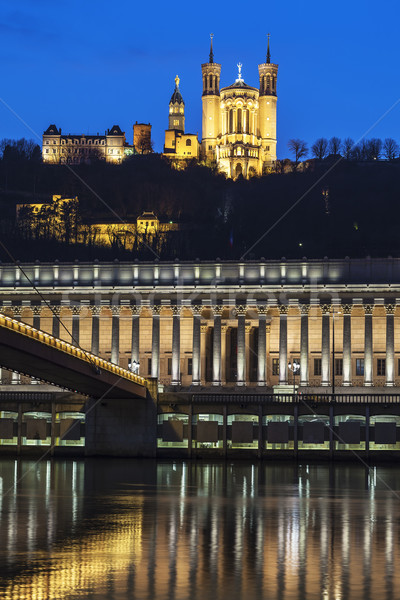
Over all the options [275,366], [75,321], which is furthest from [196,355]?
[75,321]

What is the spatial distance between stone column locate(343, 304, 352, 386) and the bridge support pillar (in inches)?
1576

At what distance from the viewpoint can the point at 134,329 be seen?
158375 millimetres

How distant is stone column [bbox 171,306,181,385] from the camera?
155 meters

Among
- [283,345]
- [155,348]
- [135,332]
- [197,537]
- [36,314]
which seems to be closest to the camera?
[197,537]

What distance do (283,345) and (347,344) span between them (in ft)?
26.5

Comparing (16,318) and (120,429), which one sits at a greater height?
(16,318)

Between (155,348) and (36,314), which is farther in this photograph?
(36,314)

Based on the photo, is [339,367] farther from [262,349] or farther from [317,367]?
[262,349]

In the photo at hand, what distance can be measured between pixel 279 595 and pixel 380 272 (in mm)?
116821

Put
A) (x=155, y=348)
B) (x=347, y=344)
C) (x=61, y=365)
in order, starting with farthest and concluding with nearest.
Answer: (x=155, y=348), (x=347, y=344), (x=61, y=365)

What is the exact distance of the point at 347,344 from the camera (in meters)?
153

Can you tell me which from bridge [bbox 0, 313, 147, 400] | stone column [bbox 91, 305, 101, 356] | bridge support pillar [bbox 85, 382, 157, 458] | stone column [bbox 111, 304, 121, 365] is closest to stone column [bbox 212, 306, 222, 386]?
stone column [bbox 111, 304, 121, 365]

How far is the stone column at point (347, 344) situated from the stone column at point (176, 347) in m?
21.1

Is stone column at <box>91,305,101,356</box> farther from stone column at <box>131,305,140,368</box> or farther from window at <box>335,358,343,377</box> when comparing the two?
window at <box>335,358,343,377</box>
